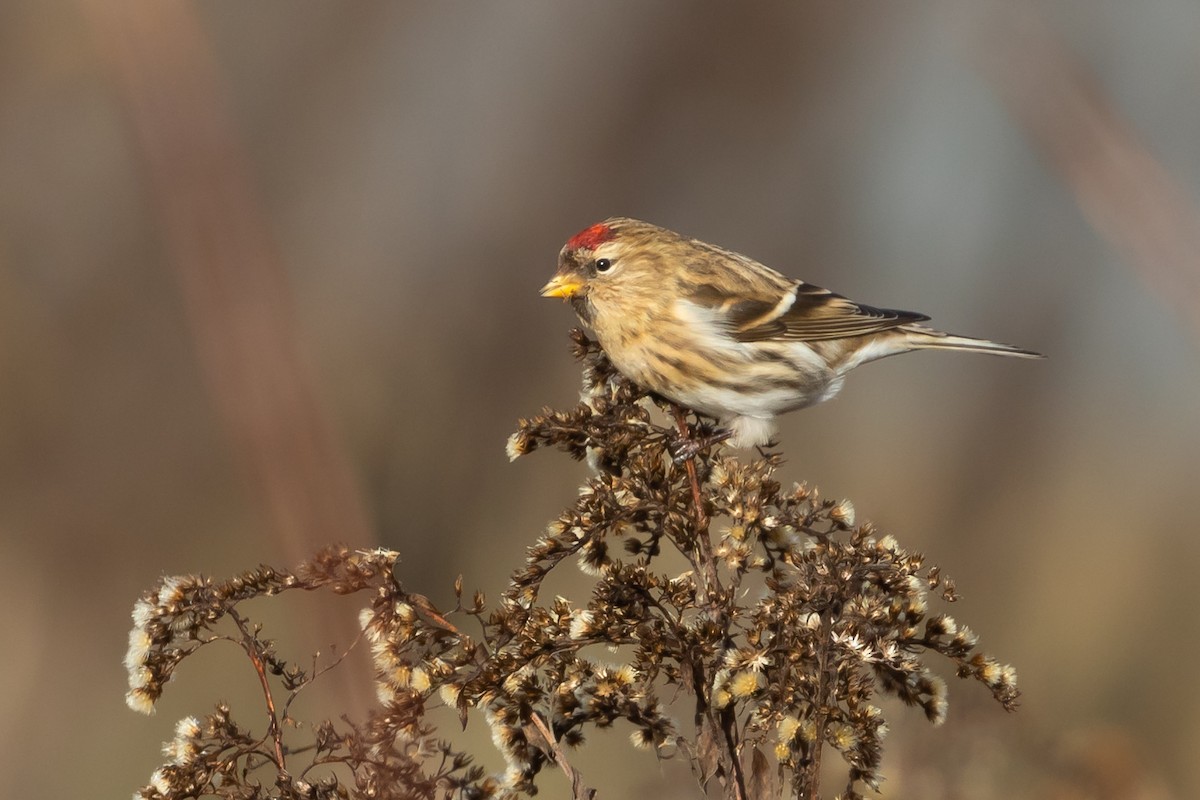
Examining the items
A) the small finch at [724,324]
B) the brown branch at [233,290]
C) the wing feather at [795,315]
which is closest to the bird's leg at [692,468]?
the brown branch at [233,290]

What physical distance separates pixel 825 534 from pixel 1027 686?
10.5ft

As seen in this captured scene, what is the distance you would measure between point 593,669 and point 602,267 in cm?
216

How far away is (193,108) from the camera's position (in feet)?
7.50

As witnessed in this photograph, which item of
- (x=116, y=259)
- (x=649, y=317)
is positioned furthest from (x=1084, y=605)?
(x=116, y=259)

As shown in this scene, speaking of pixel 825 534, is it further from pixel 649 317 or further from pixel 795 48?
pixel 795 48

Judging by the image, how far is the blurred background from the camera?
5188mm

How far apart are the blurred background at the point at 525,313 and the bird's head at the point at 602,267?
1.21 metres

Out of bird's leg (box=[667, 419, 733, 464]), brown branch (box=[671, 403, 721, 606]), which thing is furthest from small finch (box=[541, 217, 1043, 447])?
brown branch (box=[671, 403, 721, 606])

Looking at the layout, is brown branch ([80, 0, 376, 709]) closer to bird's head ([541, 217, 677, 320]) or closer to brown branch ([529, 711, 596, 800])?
brown branch ([529, 711, 596, 800])

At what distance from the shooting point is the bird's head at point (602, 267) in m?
3.83

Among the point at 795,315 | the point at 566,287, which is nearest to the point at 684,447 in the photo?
the point at 566,287

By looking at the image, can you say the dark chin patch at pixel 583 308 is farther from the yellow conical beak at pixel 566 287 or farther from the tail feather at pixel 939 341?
the tail feather at pixel 939 341

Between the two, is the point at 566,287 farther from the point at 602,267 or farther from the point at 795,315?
the point at 795,315

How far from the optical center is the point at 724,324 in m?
3.91
